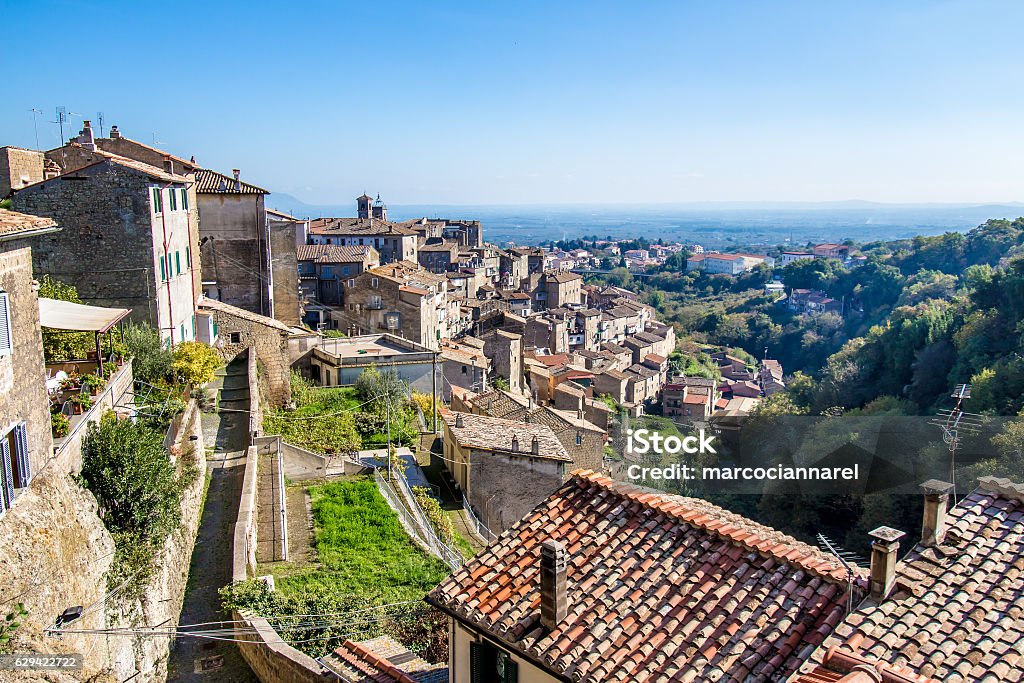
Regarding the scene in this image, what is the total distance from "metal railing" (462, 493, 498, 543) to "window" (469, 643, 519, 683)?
11.0 metres

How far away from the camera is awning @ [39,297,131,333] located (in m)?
12.8

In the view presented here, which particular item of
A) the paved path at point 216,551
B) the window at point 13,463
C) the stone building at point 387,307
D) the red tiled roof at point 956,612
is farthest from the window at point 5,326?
the stone building at point 387,307

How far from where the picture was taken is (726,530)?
21.8 feet

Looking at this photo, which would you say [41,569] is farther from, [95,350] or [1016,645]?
[1016,645]

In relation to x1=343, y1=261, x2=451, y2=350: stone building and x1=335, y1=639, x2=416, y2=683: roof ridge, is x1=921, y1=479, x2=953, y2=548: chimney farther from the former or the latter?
x1=343, y1=261, x2=451, y2=350: stone building

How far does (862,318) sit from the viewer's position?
9344 cm

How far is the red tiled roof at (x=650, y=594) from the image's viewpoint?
561cm

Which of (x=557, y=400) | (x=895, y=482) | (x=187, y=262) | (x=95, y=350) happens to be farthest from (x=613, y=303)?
(x=95, y=350)

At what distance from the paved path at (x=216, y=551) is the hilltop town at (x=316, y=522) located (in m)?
0.05

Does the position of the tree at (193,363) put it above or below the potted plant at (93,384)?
below

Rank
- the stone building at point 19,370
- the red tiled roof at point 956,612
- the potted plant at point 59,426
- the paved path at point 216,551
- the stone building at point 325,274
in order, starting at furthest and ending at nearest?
the stone building at point 325,274
the potted plant at point 59,426
the paved path at point 216,551
the stone building at point 19,370
the red tiled roof at point 956,612

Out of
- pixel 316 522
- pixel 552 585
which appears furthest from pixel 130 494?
pixel 552 585

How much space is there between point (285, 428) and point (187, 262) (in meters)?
5.49

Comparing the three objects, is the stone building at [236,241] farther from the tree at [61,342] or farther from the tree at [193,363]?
the tree at [61,342]
